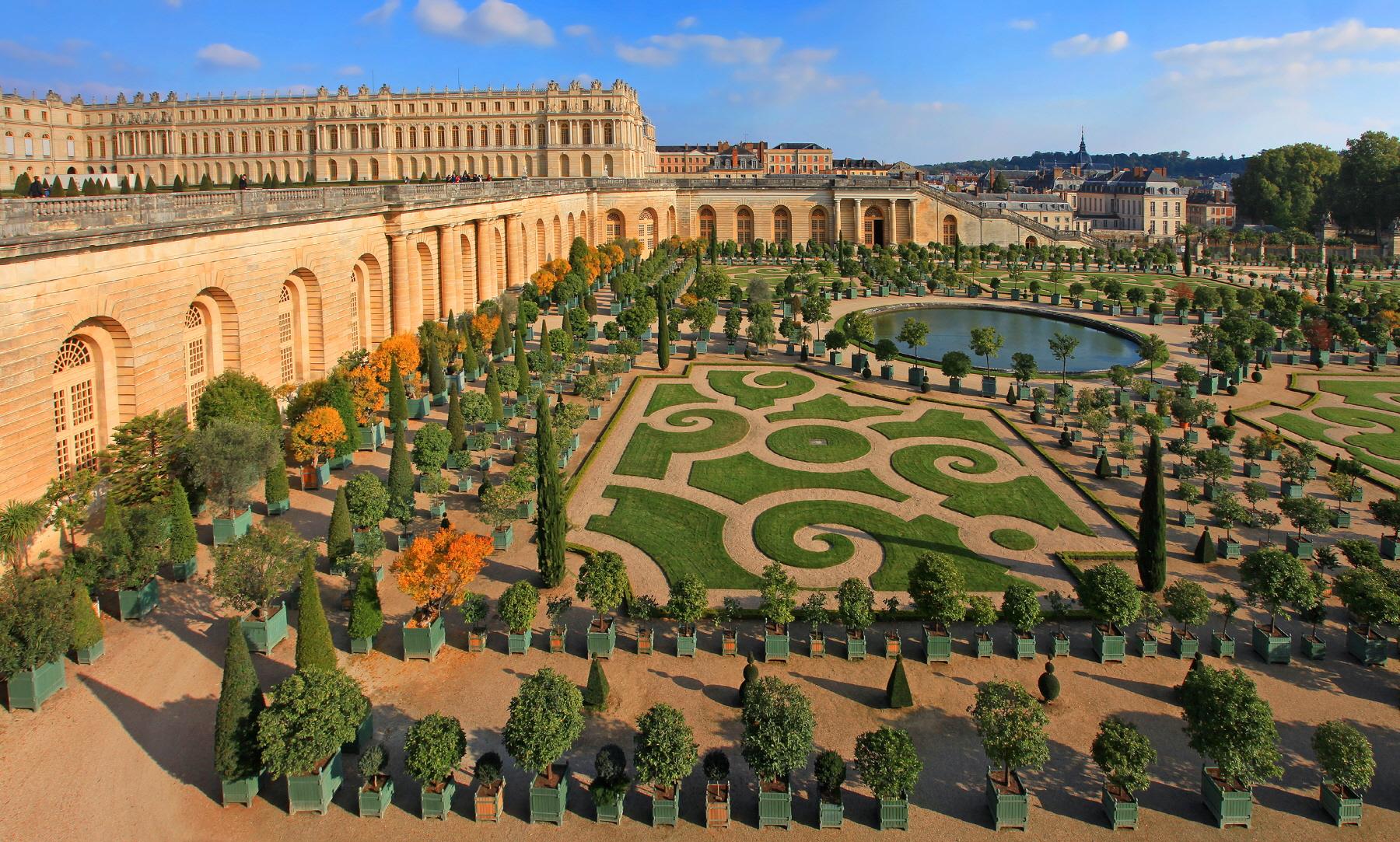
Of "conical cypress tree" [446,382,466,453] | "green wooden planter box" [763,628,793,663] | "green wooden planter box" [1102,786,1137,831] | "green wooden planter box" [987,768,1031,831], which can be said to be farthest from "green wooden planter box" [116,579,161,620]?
"green wooden planter box" [1102,786,1137,831]

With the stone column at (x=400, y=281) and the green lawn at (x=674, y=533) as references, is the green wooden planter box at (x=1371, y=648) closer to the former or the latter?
the green lawn at (x=674, y=533)

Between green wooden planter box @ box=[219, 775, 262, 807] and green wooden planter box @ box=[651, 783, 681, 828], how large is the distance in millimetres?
6217

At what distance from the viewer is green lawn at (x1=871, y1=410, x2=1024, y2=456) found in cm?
3500

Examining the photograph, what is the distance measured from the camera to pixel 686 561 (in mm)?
24938

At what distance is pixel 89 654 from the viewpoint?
19.1 m

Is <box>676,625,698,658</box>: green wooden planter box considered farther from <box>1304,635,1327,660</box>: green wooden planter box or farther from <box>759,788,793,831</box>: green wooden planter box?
<box>1304,635,1327,660</box>: green wooden planter box

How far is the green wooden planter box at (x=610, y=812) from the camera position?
15641mm

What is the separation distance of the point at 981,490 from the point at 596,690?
15.5 meters

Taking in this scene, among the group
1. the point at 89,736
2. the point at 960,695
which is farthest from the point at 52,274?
the point at 960,695

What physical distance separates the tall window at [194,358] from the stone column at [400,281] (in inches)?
506

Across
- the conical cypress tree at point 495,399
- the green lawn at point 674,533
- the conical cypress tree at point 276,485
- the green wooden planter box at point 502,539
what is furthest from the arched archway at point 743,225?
the conical cypress tree at point 276,485

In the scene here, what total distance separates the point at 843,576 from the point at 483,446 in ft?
41.0

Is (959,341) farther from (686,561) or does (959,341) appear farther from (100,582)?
(100,582)

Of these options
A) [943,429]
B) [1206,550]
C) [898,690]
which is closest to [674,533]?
[898,690]
